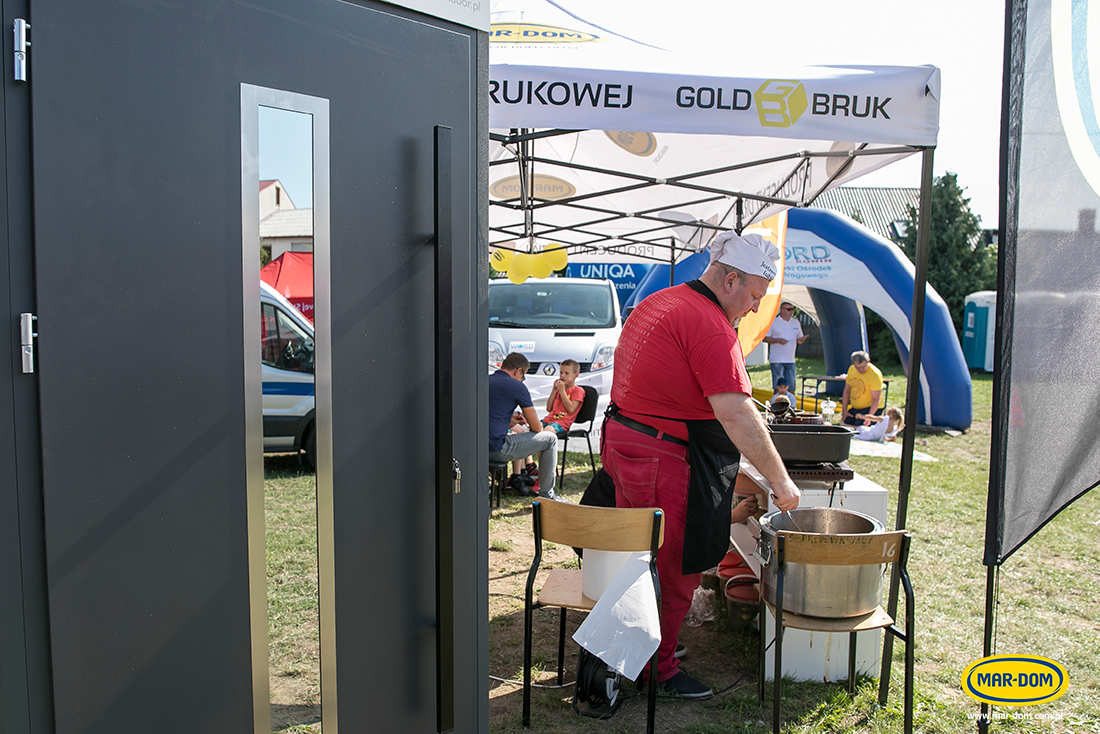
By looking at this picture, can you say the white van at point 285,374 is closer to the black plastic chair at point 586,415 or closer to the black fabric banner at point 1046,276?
the black fabric banner at point 1046,276

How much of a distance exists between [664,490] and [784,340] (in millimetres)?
9425

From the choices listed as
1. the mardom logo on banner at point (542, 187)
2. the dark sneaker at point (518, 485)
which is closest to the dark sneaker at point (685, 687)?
the dark sneaker at point (518, 485)

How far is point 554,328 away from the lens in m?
8.04

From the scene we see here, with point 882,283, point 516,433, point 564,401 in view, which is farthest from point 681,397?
point 882,283

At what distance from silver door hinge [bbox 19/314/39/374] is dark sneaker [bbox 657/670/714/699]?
2628mm

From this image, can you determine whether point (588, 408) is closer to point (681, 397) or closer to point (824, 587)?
point (681, 397)

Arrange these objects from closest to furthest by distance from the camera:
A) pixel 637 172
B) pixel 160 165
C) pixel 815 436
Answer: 1. pixel 160 165
2. pixel 815 436
3. pixel 637 172

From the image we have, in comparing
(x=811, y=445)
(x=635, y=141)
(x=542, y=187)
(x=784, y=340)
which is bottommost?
(x=811, y=445)

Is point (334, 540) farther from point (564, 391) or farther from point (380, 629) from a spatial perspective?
point (564, 391)

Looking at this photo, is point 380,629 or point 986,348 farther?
point 986,348

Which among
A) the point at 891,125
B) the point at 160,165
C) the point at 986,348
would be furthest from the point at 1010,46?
the point at 986,348

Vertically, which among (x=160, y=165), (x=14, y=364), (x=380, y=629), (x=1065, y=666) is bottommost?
(x=1065, y=666)

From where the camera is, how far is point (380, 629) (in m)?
2.06

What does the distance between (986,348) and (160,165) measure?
2166cm
